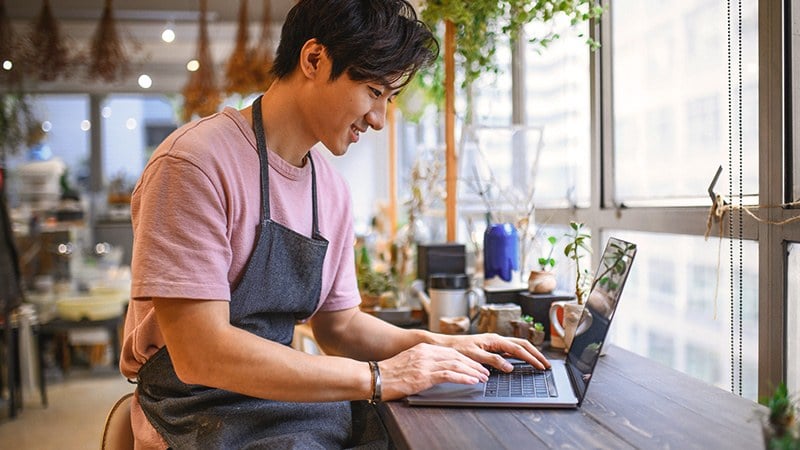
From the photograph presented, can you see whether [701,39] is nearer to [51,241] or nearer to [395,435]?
[395,435]

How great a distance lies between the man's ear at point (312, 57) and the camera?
1.47 metres

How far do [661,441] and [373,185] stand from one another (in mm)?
7028

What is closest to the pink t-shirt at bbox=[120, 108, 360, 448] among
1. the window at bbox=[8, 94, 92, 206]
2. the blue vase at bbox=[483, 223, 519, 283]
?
the blue vase at bbox=[483, 223, 519, 283]

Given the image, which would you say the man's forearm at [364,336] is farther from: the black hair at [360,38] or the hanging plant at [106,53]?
the hanging plant at [106,53]

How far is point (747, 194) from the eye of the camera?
5.48 feet

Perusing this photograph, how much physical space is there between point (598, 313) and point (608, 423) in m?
0.31

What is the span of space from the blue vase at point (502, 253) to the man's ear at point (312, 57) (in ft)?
2.95

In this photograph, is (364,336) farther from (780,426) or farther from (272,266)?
(780,426)

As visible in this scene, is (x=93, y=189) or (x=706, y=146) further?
(x=93, y=189)

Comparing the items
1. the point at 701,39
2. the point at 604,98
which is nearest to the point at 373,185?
the point at 604,98

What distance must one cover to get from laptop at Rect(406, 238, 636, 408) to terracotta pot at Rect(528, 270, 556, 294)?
1.20ft

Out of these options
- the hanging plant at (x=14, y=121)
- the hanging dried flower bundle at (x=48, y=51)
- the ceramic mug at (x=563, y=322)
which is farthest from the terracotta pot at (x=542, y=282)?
the hanging plant at (x=14, y=121)

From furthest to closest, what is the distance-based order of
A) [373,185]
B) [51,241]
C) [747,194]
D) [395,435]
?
1. [373,185]
2. [51,241]
3. [747,194]
4. [395,435]

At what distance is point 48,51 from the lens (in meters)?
5.61
